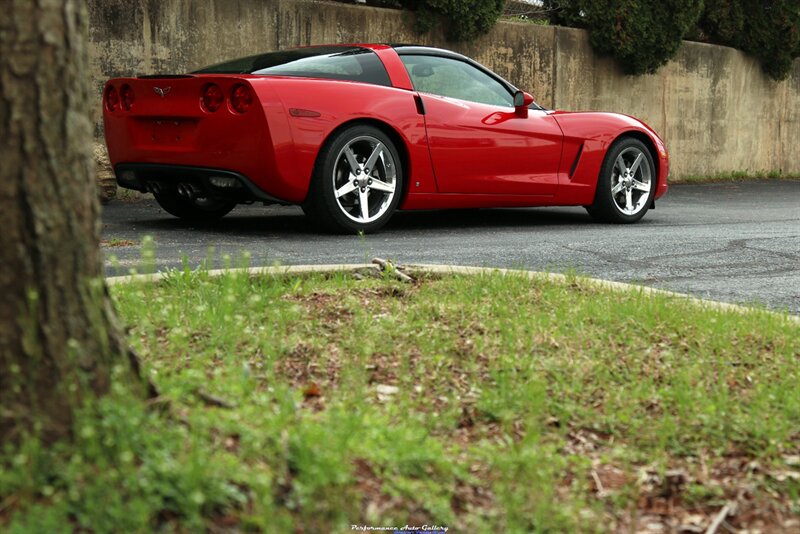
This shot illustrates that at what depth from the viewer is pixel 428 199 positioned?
315 inches

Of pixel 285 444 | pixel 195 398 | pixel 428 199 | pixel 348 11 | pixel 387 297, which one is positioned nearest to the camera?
pixel 285 444

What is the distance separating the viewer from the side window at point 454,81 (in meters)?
8.17

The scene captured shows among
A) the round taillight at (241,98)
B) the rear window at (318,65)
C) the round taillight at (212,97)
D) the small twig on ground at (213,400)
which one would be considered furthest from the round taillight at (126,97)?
the small twig on ground at (213,400)

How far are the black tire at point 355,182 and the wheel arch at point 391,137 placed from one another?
0.07ft

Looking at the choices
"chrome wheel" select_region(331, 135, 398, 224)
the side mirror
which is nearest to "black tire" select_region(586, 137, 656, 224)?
the side mirror

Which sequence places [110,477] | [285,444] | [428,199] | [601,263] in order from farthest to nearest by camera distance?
1. [428,199]
2. [601,263]
3. [285,444]
4. [110,477]

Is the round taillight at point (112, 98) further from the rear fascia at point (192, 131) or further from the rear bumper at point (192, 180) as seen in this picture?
the rear bumper at point (192, 180)

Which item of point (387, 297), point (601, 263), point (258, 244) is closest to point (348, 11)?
point (258, 244)

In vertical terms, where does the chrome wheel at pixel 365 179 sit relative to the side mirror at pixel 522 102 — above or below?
below

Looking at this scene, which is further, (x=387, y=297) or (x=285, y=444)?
(x=387, y=297)

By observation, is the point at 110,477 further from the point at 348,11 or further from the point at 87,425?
the point at 348,11

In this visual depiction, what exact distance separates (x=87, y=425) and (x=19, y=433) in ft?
0.47

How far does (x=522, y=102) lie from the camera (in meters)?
8.45

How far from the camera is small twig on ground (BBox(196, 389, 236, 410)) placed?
2.85 metres
